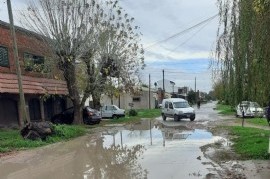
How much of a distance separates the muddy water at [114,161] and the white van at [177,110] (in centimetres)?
1666

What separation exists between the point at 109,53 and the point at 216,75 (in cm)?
2419

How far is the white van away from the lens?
37.1 m

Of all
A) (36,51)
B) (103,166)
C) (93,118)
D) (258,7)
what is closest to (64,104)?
(93,118)

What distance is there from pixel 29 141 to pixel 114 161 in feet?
24.9

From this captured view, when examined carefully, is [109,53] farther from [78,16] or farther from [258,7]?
[258,7]

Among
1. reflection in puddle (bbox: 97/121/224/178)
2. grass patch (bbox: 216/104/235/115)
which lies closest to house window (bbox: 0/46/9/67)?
reflection in puddle (bbox: 97/121/224/178)

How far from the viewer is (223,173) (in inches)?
442

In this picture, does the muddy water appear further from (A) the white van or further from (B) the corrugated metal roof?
(A) the white van

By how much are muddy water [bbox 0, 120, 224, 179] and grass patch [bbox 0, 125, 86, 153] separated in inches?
39.4

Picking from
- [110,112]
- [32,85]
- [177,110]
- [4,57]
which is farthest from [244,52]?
[110,112]

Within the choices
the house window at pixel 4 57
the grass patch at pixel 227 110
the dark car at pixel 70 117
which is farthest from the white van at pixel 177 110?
the house window at pixel 4 57

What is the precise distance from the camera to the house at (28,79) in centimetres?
2746

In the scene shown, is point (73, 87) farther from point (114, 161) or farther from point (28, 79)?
point (114, 161)

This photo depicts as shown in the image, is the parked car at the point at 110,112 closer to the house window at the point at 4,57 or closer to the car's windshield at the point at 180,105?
the car's windshield at the point at 180,105
